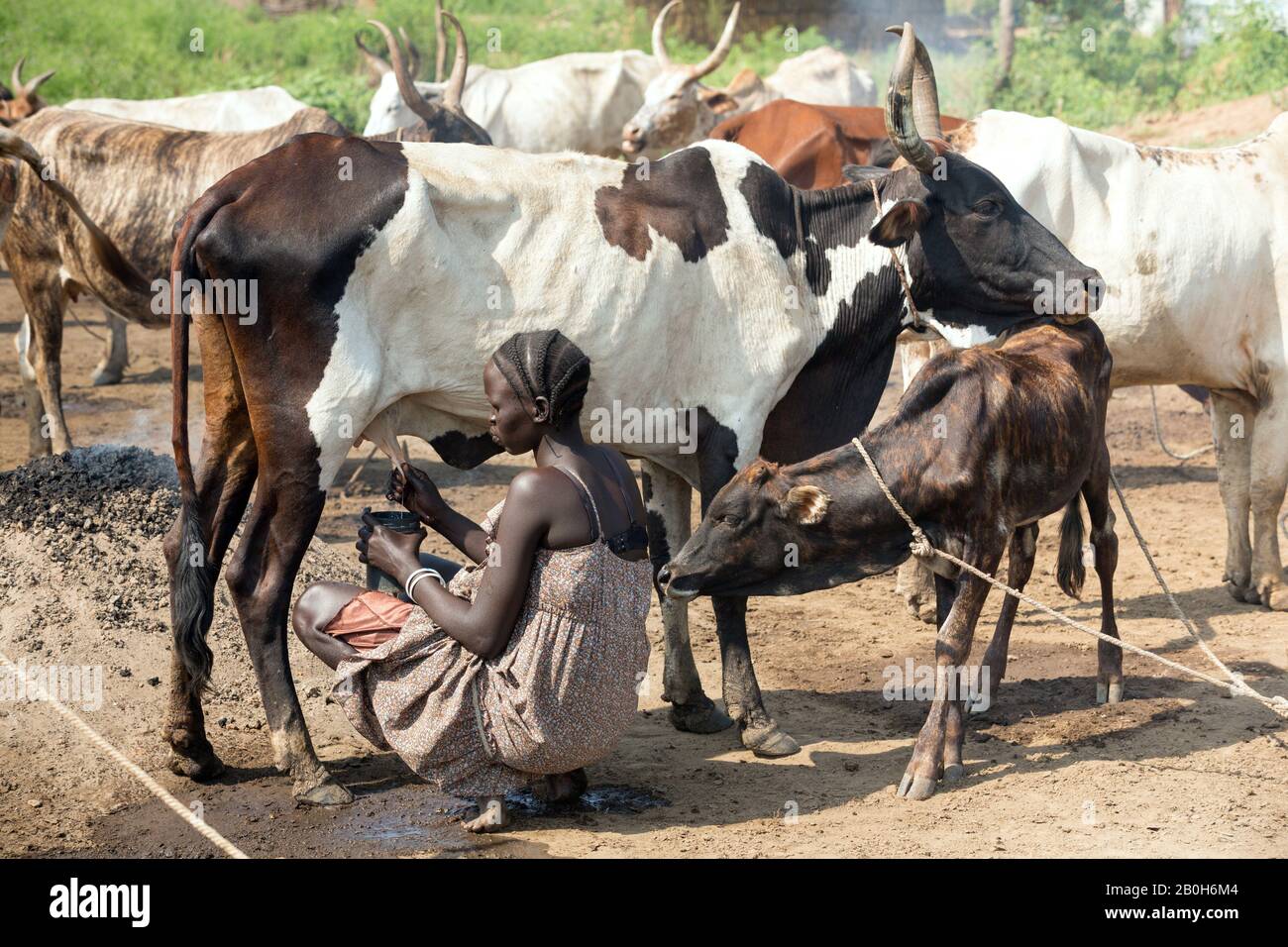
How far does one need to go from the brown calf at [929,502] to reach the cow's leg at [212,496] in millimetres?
1518

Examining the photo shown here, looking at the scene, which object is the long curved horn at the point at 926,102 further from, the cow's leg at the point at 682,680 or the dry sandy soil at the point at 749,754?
the dry sandy soil at the point at 749,754

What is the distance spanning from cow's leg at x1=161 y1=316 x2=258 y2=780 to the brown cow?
15.3ft

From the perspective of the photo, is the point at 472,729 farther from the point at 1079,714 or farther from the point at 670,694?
the point at 1079,714

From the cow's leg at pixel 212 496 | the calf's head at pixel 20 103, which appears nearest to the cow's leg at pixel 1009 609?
the cow's leg at pixel 212 496

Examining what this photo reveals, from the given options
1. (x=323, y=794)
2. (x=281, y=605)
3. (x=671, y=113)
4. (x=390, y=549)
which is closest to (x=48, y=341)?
(x=281, y=605)

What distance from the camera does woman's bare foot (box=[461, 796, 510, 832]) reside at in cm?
457

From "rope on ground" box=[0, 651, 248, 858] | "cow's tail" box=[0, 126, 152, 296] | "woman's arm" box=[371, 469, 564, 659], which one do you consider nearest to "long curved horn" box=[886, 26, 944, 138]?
"woman's arm" box=[371, 469, 564, 659]

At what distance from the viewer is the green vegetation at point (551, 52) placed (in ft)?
59.4

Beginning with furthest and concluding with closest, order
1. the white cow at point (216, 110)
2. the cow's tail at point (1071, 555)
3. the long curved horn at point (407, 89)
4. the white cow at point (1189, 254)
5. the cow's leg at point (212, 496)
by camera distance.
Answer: the white cow at point (216, 110) → the long curved horn at point (407, 89) → the white cow at point (1189, 254) → the cow's tail at point (1071, 555) → the cow's leg at point (212, 496)

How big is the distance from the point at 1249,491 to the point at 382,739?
4.74 m

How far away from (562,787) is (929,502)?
4.96 ft

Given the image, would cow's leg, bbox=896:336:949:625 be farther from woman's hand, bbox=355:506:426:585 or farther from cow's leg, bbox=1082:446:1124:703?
woman's hand, bbox=355:506:426:585

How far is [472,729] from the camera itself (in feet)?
14.6

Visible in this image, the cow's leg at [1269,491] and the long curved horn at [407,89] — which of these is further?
the long curved horn at [407,89]
